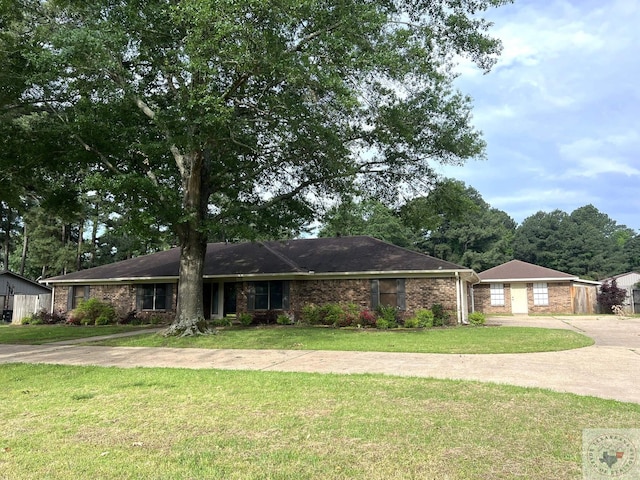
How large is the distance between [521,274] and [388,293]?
13.1 m

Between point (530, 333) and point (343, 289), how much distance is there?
26.0 ft

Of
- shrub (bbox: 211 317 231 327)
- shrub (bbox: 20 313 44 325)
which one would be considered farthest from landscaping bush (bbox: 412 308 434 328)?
shrub (bbox: 20 313 44 325)

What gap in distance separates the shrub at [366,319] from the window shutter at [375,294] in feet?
3.70

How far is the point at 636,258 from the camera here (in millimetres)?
60688

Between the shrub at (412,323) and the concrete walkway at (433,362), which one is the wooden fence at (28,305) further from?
the shrub at (412,323)

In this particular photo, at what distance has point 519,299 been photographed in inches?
1121

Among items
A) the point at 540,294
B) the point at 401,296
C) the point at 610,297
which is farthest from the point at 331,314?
the point at 610,297

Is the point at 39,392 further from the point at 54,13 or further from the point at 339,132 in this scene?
the point at 54,13

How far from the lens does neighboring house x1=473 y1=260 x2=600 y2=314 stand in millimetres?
27734

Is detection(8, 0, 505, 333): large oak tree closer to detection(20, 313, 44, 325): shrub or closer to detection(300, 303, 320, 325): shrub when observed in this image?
detection(300, 303, 320, 325): shrub

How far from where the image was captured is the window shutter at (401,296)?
19.4 m

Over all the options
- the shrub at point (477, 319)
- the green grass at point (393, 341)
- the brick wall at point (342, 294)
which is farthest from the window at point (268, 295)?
the shrub at point (477, 319)

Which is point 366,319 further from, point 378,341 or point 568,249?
point 568,249

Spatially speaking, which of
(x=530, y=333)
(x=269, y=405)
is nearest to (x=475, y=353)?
(x=530, y=333)
